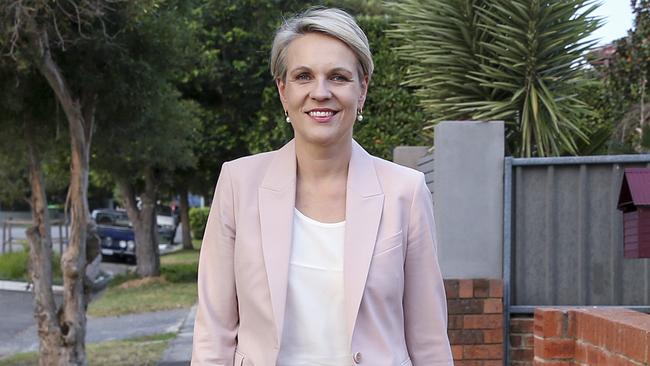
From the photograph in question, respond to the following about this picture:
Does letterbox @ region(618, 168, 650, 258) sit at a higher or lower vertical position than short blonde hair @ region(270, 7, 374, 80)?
lower

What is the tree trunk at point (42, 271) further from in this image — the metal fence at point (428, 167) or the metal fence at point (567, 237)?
the metal fence at point (567, 237)

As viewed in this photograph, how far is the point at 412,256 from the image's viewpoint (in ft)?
9.60

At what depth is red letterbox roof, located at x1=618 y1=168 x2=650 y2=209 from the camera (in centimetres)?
438

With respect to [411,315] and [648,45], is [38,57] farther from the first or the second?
[411,315]

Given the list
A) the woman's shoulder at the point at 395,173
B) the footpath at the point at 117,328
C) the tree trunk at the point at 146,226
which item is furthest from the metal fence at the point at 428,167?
the tree trunk at the point at 146,226

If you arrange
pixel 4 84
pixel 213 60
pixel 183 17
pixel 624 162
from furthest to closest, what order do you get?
pixel 213 60 → pixel 183 17 → pixel 4 84 → pixel 624 162

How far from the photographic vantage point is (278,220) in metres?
2.90

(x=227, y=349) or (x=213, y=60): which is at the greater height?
(x=213, y=60)

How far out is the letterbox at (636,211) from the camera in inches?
171

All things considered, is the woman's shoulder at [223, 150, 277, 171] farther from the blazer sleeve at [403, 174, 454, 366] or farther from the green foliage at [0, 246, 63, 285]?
the green foliage at [0, 246, 63, 285]

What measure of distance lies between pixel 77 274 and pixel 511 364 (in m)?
6.33

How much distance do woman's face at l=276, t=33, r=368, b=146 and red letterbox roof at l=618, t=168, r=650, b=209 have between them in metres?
1.88

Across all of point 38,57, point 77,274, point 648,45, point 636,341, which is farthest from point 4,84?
point 636,341

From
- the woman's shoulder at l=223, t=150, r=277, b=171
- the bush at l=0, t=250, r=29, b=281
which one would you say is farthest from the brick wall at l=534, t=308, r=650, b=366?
the bush at l=0, t=250, r=29, b=281
